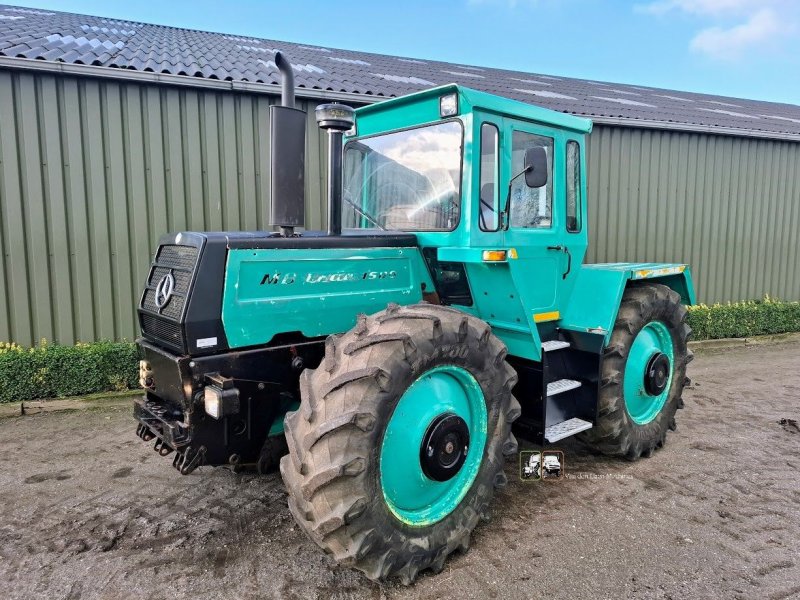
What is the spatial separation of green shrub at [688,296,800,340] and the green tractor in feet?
17.2

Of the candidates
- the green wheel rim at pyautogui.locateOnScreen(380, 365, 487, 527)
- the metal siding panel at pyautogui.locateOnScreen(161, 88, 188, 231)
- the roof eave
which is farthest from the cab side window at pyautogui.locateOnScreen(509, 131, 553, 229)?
the metal siding panel at pyautogui.locateOnScreen(161, 88, 188, 231)

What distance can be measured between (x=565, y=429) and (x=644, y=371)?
0.98 meters

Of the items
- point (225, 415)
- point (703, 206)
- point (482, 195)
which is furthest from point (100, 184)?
point (703, 206)

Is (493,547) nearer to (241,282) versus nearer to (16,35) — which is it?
(241,282)

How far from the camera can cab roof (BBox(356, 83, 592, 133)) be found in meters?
3.36

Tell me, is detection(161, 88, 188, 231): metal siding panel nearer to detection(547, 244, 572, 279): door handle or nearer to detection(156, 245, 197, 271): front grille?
detection(156, 245, 197, 271): front grille

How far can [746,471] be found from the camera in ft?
13.9

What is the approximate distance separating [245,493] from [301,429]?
1.58 metres

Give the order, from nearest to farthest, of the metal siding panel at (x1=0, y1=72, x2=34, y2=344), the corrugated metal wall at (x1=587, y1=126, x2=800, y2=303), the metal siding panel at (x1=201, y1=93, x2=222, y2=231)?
1. the metal siding panel at (x1=0, y1=72, x2=34, y2=344)
2. the metal siding panel at (x1=201, y1=93, x2=222, y2=231)
3. the corrugated metal wall at (x1=587, y1=126, x2=800, y2=303)

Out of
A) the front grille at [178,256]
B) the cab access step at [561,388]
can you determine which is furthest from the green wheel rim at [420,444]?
the front grille at [178,256]

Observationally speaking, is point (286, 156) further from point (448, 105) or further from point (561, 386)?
point (561, 386)

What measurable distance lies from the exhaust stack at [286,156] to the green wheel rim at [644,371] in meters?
2.81

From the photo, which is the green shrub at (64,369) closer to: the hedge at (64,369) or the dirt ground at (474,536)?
the hedge at (64,369)

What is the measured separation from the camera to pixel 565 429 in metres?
3.87
